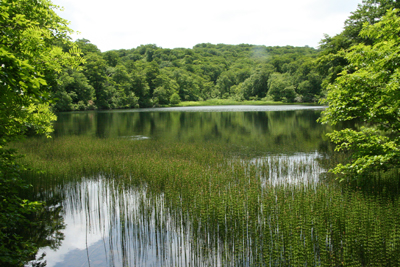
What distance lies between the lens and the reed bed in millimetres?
5457

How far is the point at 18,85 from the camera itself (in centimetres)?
344

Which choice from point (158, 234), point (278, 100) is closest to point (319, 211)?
point (158, 234)

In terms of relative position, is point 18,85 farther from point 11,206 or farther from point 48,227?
point 48,227

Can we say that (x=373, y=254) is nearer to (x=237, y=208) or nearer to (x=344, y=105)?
(x=237, y=208)

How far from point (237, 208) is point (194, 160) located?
655cm

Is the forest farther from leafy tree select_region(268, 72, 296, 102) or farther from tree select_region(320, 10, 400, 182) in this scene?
leafy tree select_region(268, 72, 296, 102)

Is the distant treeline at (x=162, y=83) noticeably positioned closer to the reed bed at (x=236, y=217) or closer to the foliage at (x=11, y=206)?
the reed bed at (x=236, y=217)

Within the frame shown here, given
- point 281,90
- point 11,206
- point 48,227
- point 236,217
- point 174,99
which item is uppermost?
point 281,90

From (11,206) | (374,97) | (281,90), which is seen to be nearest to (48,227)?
(11,206)

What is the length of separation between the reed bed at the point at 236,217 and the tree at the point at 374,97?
1.09 metres

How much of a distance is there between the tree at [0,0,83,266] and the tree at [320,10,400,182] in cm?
768

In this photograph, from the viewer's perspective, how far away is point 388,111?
7.42 meters

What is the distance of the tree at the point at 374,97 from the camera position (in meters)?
7.21

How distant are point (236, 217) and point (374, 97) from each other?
5457mm
